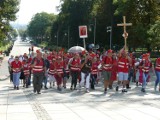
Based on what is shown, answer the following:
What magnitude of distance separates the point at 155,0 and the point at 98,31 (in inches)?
916

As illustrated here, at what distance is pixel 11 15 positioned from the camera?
7331 cm

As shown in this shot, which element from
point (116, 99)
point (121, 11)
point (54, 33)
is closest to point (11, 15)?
point (121, 11)

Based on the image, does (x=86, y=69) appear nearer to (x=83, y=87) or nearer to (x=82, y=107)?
(x=83, y=87)

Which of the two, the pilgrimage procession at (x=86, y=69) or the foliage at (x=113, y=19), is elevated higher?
the foliage at (x=113, y=19)

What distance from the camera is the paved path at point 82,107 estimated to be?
1093 centimetres

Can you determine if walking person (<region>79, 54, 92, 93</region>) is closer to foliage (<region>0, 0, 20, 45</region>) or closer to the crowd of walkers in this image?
the crowd of walkers

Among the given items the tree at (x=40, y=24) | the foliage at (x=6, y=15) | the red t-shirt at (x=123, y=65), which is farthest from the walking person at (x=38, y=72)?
the tree at (x=40, y=24)

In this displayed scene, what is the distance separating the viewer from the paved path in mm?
10930

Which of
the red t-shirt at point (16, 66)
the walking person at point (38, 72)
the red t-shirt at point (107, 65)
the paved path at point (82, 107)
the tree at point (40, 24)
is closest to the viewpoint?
the paved path at point (82, 107)

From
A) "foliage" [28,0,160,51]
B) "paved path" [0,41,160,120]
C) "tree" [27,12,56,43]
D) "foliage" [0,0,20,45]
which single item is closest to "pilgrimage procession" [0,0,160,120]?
"paved path" [0,41,160,120]

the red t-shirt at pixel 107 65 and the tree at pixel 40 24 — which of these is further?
the tree at pixel 40 24

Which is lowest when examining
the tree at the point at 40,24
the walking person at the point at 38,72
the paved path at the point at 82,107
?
the paved path at the point at 82,107

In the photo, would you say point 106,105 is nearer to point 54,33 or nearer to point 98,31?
point 98,31

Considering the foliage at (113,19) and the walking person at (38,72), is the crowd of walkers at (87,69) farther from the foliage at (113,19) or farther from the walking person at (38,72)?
the foliage at (113,19)
